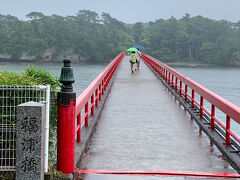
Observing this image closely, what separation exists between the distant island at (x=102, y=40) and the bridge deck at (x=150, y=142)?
13516 cm

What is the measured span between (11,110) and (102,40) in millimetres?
152082

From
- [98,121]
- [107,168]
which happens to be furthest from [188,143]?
[98,121]

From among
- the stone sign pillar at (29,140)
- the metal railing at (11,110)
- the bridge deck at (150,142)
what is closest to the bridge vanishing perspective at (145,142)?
the bridge deck at (150,142)

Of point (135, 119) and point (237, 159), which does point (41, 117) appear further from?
point (135, 119)

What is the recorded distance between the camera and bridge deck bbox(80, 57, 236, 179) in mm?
5773

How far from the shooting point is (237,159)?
587cm

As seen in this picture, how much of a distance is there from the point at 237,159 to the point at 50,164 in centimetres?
272

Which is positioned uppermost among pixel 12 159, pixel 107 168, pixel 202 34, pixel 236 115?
pixel 202 34

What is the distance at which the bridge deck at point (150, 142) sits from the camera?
5773 millimetres

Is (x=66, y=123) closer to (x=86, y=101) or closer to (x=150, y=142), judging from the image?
(x=86, y=101)

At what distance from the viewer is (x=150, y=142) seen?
722 centimetres

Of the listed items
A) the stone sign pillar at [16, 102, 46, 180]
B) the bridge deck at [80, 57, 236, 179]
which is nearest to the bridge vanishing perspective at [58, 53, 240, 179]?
the bridge deck at [80, 57, 236, 179]

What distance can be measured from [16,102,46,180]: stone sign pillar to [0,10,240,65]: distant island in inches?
5568

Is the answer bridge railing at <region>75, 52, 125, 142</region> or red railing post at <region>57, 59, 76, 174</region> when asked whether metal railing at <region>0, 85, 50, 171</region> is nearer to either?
red railing post at <region>57, 59, 76, 174</region>
